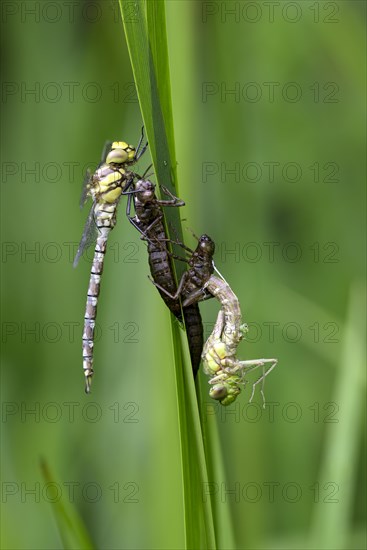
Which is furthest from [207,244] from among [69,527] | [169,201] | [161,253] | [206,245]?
[69,527]

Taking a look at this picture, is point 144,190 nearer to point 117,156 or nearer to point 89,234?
point 117,156

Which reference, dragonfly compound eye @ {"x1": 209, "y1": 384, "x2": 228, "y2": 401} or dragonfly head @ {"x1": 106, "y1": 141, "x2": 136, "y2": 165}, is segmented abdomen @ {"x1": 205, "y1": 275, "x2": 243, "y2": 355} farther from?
dragonfly head @ {"x1": 106, "y1": 141, "x2": 136, "y2": 165}

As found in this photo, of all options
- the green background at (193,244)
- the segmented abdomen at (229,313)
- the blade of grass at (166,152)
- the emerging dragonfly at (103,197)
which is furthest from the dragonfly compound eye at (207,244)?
the blade of grass at (166,152)

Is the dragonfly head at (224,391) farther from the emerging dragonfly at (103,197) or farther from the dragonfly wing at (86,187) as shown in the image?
the dragonfly wing at (86,187)

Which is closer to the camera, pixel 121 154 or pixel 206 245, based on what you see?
pixel 206 245

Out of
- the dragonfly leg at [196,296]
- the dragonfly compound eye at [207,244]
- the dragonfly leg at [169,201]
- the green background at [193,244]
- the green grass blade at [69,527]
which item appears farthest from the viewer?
the green background at [193,244]

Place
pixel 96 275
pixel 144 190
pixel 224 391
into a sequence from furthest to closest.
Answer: pixel 96 275, pixel 144 190, pixel 224 391

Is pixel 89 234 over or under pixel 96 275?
over
